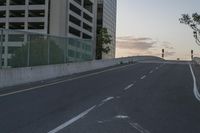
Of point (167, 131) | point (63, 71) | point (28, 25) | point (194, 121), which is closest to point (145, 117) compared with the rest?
point (194, 121)

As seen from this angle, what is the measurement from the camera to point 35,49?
25219 mm

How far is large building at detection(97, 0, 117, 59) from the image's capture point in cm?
16125

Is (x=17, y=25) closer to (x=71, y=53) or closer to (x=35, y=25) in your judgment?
(x=35, y=25)

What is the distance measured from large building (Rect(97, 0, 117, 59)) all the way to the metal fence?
382 feet

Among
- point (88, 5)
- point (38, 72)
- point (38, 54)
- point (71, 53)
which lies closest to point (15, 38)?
point (38, 72)

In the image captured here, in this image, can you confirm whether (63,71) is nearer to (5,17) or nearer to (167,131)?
(167,131)

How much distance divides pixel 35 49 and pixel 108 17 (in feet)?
487

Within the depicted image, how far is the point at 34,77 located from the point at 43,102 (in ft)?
30.9

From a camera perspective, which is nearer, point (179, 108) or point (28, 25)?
point (179, 108)

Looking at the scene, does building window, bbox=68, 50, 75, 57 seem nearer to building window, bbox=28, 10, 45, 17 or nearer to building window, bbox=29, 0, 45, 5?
building window, bbox=28, 10, 45, 17

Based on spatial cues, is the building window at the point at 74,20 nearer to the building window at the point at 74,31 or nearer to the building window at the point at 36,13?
the building window at the point at 74,31

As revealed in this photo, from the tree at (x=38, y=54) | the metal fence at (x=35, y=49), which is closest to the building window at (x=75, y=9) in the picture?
the metal fence at (x=35, y=49)

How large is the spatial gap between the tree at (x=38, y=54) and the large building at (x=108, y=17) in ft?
393

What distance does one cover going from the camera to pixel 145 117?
12.5 m
